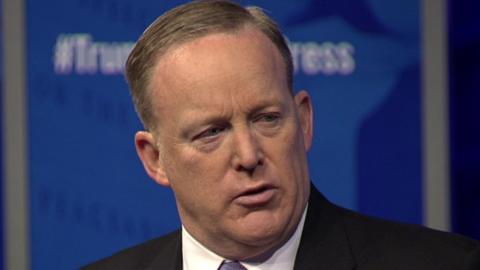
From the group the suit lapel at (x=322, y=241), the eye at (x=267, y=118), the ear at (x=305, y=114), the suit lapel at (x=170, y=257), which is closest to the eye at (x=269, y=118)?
the eye at (x=267, y=118)

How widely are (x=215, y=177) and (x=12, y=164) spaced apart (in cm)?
149

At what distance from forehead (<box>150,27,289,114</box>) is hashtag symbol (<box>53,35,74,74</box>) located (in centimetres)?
130

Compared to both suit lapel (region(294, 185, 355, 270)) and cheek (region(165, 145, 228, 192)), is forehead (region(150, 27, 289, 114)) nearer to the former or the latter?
cheek (region(165, 145, 228, 192))

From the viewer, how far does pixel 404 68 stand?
337 centimetres

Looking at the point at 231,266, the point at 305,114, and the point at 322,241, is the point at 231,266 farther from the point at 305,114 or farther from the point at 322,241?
the point at 305,114

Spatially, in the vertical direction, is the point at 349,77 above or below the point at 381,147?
above

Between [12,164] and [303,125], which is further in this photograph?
[12,164]

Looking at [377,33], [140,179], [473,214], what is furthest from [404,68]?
[140,179]

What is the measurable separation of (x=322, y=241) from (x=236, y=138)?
0.95 ft

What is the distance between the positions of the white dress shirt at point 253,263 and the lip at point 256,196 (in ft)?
0.49

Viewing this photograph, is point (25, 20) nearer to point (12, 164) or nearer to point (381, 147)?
point (12, 164)

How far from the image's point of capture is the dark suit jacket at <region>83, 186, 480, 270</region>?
1975 mm

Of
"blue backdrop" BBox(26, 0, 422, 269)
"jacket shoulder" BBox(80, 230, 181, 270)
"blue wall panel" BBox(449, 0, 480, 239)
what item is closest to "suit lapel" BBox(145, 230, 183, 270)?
"jacket shoulder" BBox(80, 230, 181, 270)

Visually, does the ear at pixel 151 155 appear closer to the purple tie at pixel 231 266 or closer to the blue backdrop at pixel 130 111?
the purple tie at pixel 231 266
